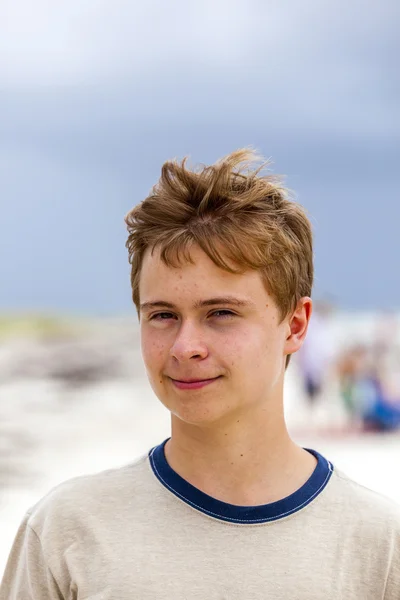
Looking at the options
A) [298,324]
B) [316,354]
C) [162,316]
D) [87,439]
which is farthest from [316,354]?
[162,316]

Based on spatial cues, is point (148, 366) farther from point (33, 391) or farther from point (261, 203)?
point (33, 391)

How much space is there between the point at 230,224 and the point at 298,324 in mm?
314

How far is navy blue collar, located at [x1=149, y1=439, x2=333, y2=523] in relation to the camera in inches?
76.6

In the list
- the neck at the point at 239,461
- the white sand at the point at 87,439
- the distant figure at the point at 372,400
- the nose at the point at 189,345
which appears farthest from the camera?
the distant figure at the point at 372,400

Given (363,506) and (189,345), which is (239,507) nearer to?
(363,506)

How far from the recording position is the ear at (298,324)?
2.10 metres

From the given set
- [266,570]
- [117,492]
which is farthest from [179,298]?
[266,570]

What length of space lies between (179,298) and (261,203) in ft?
0.99

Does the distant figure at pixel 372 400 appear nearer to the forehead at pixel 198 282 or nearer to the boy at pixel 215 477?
the boy at pixel 215 477

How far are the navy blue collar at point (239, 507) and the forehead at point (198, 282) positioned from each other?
39 cm

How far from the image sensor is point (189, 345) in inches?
73.5

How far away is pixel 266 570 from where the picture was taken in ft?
6.17

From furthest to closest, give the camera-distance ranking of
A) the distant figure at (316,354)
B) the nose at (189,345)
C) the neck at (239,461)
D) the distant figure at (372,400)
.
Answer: the distant figure at (316,354) → the distant figure at (372,400) → the neck at (239,461) → the nose at (189,345)

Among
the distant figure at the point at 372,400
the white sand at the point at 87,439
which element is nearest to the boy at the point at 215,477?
the white sand at the point at 87,439
